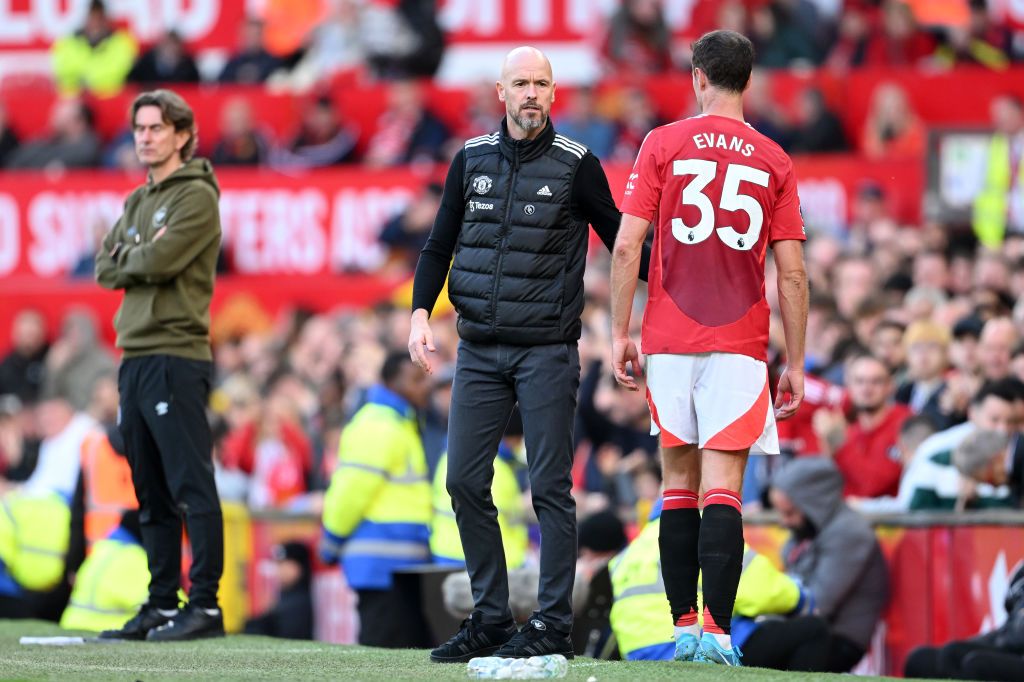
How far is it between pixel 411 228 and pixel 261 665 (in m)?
10.0

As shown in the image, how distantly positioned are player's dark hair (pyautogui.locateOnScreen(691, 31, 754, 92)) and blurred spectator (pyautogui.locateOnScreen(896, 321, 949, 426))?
16.7 feet

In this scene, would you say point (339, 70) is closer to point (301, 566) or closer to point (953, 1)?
point (953, 1)

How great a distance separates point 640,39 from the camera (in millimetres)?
19797

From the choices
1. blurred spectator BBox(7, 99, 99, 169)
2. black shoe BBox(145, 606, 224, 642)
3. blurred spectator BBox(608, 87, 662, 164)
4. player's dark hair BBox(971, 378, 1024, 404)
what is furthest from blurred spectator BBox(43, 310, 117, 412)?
player's dark hair BBox(971, 378, 1024, 404)

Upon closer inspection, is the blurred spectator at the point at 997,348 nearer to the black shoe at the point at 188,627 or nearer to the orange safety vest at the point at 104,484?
the black shoe at the point at 188,627

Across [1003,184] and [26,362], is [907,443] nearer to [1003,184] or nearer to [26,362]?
[1003,184]

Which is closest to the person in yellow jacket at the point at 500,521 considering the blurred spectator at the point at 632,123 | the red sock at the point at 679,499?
the red sock at the point at 679,499

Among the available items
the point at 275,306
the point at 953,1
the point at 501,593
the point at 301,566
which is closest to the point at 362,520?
the point at 301,566

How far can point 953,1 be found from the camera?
62.6ft

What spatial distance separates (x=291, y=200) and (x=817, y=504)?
8970 mm

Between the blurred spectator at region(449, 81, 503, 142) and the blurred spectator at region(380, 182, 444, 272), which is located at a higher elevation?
the blurred spectator at region(449, 81, 503, 142)

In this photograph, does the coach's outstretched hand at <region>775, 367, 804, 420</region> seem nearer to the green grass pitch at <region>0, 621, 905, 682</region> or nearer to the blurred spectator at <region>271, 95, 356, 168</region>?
the green grass pitch at <region>0, 621, 905, 682</region>

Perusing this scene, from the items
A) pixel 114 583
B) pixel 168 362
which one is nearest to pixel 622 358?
pixel 168 362

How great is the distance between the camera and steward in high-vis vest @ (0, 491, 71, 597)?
40.3 feet
